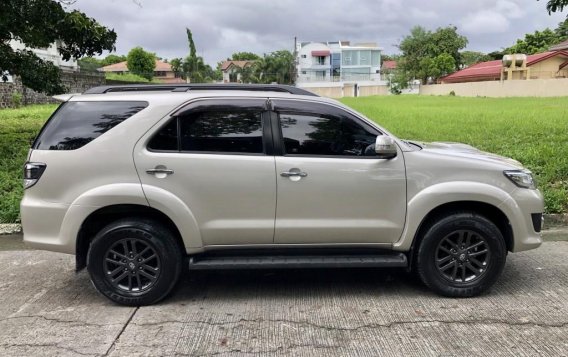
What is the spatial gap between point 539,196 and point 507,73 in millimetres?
52220

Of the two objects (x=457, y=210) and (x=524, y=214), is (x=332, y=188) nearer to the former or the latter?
(x=457, y=210)

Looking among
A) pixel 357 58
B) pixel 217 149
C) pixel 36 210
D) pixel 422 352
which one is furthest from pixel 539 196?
pixel 357 58

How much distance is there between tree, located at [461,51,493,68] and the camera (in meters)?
84.2

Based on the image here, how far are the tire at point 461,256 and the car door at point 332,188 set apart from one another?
0.32 m

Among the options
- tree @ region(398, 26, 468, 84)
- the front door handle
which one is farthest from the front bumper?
tree @ region(398, 26, 468, 84)

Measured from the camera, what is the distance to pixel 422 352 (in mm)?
3646

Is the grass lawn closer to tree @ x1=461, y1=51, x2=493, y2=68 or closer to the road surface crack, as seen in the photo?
the road surface crack

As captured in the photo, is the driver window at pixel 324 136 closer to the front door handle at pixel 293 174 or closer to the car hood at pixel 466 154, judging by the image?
the front door handle at pixel 293 174

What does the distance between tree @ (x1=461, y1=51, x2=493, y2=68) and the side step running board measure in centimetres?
8478

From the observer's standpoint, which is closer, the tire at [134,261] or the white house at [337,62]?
the tire at [134,261]

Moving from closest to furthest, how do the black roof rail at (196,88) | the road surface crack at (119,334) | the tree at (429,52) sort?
1. the road surface crack at (119,334)
2. the black roof rail at (196,88)
3. the tree at (429,52)

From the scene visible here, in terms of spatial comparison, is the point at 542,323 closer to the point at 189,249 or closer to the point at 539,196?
the point at 539,196

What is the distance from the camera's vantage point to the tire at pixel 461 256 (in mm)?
4492

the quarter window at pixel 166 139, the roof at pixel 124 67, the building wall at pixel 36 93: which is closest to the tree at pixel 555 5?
the quarter window at pixel 166 139
